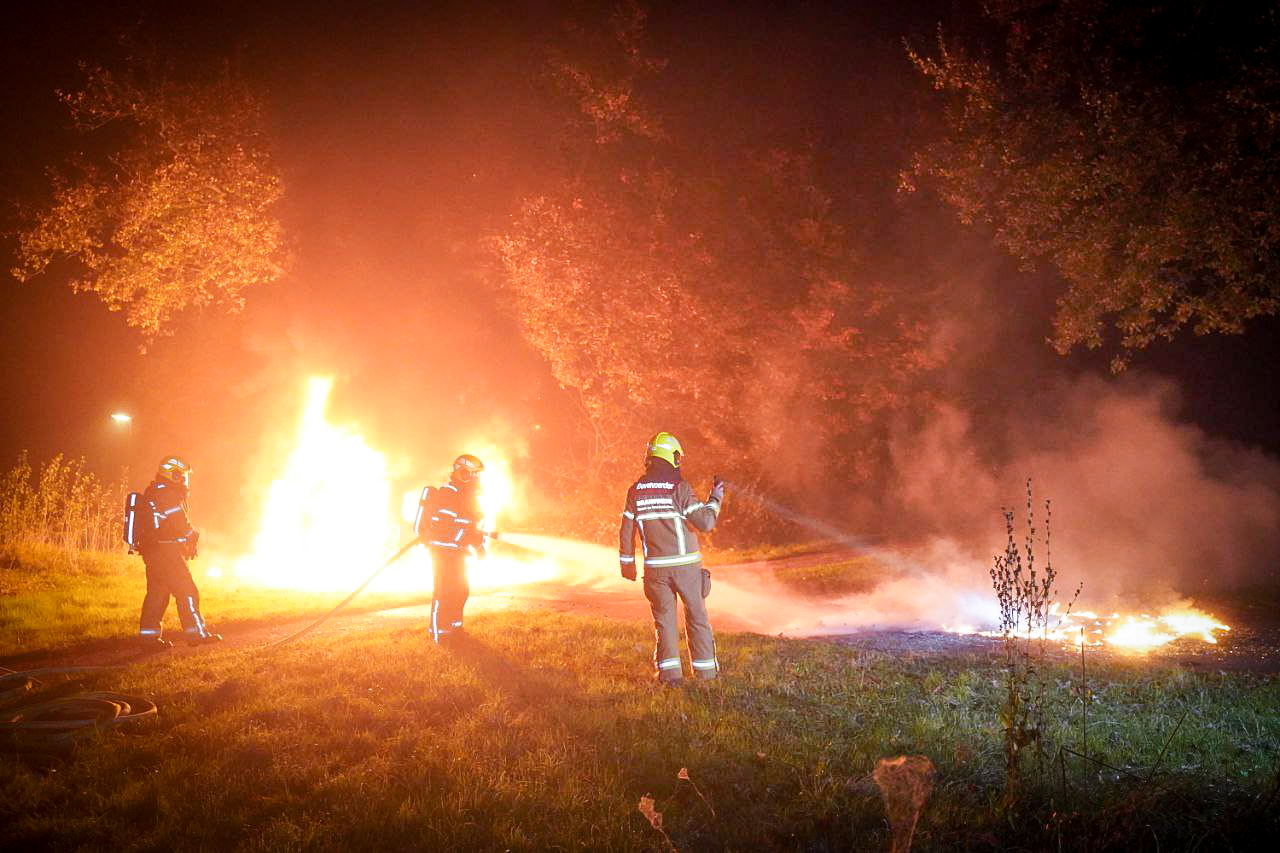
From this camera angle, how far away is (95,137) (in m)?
19.1

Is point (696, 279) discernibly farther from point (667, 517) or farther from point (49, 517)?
point (49, 517)

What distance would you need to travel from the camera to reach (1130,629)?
10602 mm

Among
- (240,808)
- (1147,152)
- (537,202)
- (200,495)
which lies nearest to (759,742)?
(240,808)

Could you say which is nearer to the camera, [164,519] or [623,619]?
[164,519]

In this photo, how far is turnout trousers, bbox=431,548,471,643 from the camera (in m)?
9.48

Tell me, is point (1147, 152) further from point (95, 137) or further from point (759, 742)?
point (95, 137)

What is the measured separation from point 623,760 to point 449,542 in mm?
4630

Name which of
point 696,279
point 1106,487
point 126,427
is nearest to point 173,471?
point 696,279

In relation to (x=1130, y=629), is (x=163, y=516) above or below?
above

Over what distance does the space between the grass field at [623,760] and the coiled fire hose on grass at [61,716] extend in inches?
6.5

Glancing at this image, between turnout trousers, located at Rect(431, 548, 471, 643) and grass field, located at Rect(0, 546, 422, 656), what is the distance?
124 inches

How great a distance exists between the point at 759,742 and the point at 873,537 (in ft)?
58.1

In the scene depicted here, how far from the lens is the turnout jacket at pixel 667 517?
767 cm

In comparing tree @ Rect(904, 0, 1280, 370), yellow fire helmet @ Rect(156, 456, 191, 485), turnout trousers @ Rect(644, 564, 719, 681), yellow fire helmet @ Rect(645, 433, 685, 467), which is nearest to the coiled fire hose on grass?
yellow fire helmet @ Rect(156, 456, 191, 485)
